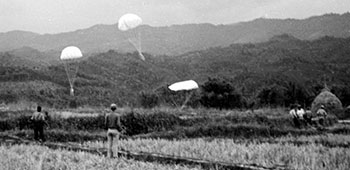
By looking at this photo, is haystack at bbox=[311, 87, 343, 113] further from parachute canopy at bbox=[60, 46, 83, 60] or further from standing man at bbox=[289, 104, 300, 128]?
parachute canopy at bbox=[60, 46, 83, 60]

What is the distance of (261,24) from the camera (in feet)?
601

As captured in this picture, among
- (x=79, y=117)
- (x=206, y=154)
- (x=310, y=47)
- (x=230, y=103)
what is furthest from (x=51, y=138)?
(x=310, y=47)

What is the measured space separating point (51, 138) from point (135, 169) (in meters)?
11.8

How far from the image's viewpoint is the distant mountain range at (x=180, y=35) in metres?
159

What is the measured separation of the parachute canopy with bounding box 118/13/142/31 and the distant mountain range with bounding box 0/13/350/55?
111344 mm

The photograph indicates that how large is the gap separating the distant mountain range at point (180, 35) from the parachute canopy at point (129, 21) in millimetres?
111344

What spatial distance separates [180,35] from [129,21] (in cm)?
14729

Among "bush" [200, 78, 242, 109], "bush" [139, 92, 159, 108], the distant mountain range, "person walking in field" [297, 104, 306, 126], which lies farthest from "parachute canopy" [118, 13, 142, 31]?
the distant mountain range

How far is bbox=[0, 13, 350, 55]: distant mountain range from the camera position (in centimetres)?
15912

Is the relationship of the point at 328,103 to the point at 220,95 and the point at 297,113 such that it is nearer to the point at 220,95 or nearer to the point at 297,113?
the point at 220,95

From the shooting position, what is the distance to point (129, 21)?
42.1m

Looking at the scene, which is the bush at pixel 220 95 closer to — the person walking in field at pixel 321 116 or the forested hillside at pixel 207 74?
the forested hillside at pixel 207 74

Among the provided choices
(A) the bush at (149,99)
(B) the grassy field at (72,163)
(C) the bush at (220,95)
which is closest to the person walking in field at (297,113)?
(B) the grassy field at (72,163)

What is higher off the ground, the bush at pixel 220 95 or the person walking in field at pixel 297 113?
the bush at pixel 220 95
